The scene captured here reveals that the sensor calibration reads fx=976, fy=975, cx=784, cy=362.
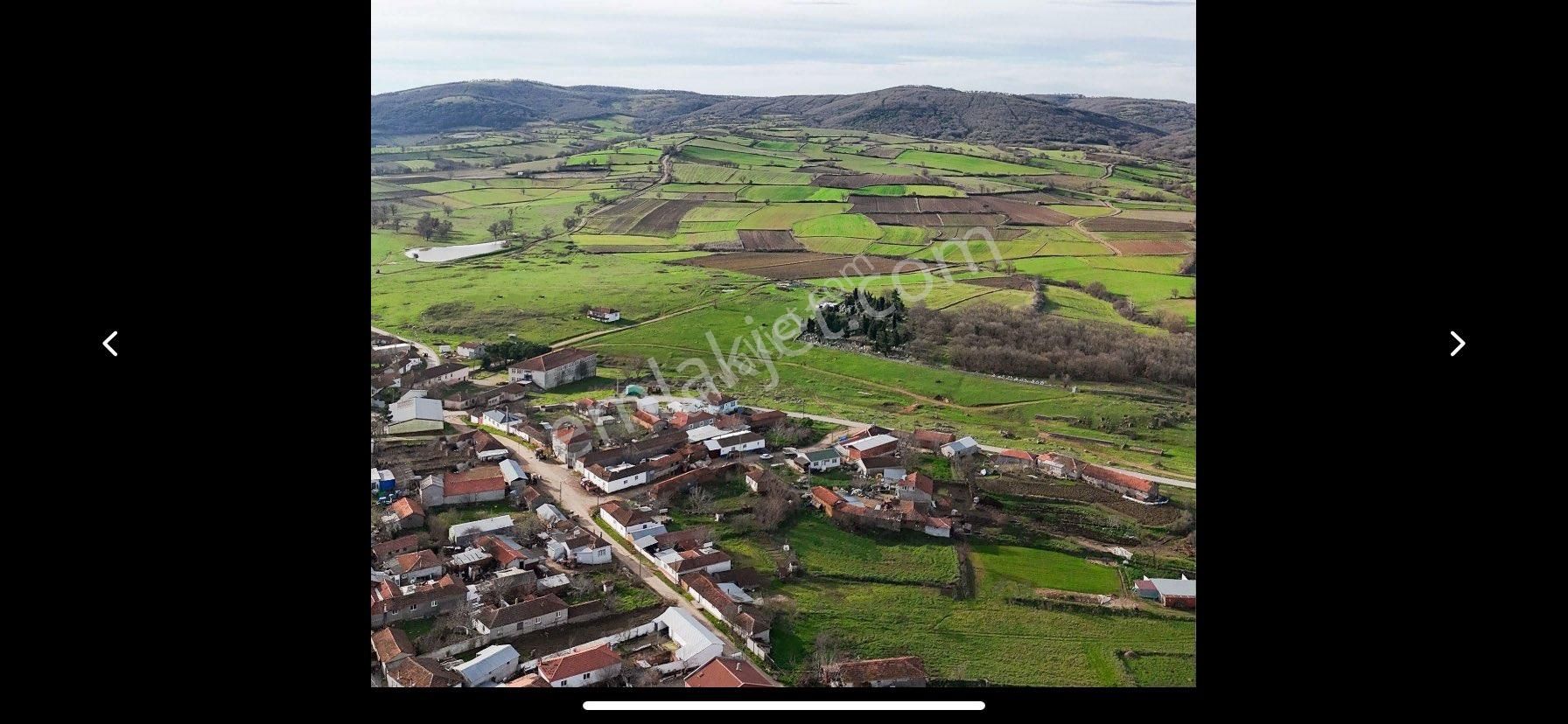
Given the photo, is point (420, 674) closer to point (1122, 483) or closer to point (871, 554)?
point (871, 554)

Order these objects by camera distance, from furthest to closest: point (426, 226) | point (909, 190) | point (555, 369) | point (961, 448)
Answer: point (909, 190)
point (426, 226)
point (555, 369)
point (961, 448)

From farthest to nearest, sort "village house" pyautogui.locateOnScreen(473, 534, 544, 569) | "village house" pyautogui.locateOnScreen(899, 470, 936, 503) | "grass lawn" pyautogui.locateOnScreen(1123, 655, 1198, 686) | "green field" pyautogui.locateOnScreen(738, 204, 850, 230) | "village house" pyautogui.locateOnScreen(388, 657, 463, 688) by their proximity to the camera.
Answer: "green field" pyautogui.locateOnScreen(738, 204, 850, 230) < "village house" pyautogui.locateOnScreen(899, 470, 936, 503) < "village house" pyautogui.locateOnScreen(473, 534, 544, 569) < "grass lawn" pyautogui.locateOnScreen(1123, 655, 1198, 686) < "village house" pyautogui.locateOnScreen(388, 657, 463, 688)

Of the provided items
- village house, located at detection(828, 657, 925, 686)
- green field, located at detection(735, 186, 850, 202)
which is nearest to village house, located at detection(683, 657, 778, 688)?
village house, located at detection(828, 657, 925, 686)

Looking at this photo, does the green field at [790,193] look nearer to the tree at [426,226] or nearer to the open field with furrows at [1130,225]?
the open field with furrows at [1130,225]

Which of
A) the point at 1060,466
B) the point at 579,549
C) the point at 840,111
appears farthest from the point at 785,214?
the point at 579,549

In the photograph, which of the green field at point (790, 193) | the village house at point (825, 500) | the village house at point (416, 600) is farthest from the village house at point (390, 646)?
the green field at point (790, 193)

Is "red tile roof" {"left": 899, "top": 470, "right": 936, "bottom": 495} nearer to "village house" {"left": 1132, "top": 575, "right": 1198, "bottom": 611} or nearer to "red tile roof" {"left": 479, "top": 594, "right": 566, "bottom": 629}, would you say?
"village house" {"left": 1132, "top": 575, "right": 1198, "bottom": 611}
